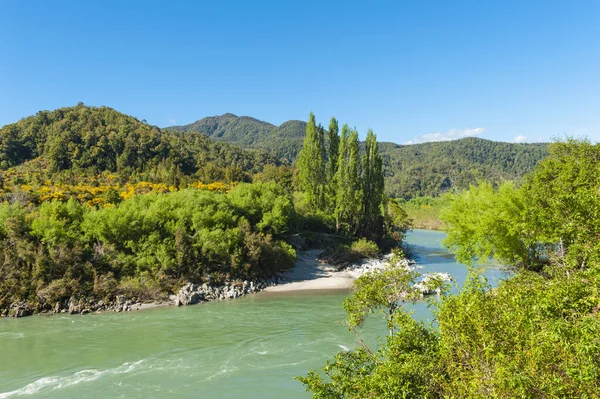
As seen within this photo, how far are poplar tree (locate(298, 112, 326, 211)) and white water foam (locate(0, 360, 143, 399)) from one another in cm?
2896

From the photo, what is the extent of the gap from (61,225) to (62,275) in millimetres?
3438

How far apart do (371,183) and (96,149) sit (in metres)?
45.1

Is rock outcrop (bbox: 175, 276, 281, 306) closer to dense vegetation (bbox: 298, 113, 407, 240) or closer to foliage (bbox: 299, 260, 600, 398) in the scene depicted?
dense vegetation (bbox: 298, 113, 407, 240)

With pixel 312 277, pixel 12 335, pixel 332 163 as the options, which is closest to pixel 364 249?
pixel 312 277

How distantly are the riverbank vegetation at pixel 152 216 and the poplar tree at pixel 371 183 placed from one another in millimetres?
117

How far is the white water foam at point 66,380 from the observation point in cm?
1375

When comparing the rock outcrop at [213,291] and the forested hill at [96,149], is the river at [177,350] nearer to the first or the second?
the rock outcrop at [213,291]

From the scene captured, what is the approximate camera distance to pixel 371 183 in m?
42.0

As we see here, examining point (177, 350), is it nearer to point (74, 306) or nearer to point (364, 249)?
point (74, 306)

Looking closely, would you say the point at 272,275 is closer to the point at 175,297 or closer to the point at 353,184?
the point at 175,297

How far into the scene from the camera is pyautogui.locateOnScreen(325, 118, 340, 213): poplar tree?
41500mm

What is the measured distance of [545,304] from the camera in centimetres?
641

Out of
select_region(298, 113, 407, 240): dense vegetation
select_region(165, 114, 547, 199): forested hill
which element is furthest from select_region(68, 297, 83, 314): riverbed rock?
select_region(165, 114, 547, 199): forested hill

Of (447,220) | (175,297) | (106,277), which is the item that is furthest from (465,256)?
(106,277)
